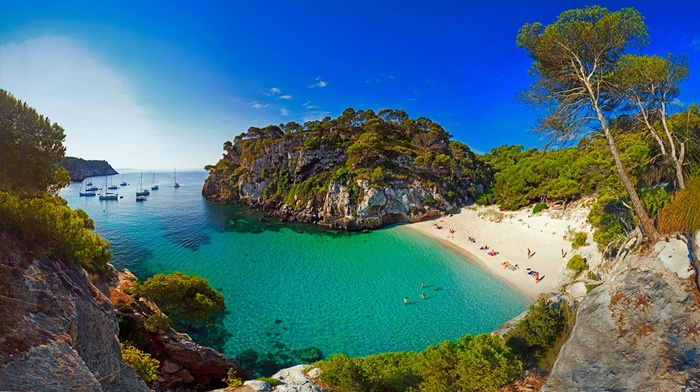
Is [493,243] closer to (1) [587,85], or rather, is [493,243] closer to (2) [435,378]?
(1) [587,85]

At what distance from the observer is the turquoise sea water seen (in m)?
16.0

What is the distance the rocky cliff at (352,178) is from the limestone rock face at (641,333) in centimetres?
2908

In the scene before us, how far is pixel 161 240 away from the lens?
3231 centimetres

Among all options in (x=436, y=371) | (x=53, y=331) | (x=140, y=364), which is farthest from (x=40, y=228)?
(x=436, y=371)

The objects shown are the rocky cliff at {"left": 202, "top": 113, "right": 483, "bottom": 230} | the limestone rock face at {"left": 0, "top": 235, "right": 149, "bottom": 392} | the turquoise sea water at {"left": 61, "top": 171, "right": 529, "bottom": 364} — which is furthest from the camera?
the rocky cliff at {"left": 202, "top": 113, "right": 483, "bottom": 230}

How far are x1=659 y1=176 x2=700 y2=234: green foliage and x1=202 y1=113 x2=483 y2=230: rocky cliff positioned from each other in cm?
2876

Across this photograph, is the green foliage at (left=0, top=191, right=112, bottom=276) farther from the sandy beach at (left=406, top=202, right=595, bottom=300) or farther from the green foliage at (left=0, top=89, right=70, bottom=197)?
the sandy beach at (left=406, top=202, right=595, bottom=300)

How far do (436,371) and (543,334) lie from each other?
538cm

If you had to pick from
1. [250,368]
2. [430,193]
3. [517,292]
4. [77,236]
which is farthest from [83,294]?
[430,193]

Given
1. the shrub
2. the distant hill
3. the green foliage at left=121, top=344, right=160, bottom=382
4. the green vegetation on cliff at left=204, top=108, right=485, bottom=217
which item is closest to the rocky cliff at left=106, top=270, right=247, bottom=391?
the green foliage at left=121, top=344, right=160, bottom=382

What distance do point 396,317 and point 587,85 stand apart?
15032 millimetres

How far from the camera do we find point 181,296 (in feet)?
46.6

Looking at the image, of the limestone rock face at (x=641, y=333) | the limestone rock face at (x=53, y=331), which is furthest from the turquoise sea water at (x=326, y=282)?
the limestone rock face at (x=53, y=331)

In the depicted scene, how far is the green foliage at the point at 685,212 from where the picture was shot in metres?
8.54
